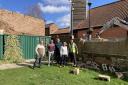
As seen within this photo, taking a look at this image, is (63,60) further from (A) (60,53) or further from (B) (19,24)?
(B) (19,24)

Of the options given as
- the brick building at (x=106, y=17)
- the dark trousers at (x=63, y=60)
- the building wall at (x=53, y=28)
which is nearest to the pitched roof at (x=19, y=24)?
the brick building at (x=106, y=17)

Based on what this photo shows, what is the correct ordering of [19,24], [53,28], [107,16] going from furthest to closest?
[53,28] → [19,24] → [107,16]

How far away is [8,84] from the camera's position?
12.5 metres

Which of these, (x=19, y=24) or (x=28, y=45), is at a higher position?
(x=19, y=24)

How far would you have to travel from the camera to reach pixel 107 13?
34.5 metres

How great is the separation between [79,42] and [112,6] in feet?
50.7

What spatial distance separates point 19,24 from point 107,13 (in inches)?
432

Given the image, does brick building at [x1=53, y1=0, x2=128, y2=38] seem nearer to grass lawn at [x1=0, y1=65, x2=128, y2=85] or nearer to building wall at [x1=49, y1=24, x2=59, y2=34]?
grass lawn at [x1=0, y1=65, x2=128, y2=85]

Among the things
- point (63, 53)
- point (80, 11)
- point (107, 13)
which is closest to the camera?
point (63, 53)

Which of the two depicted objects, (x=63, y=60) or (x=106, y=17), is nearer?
(x=63, y=60)

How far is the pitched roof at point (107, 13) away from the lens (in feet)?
104

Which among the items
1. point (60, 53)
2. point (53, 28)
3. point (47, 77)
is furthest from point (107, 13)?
point (53, 28)

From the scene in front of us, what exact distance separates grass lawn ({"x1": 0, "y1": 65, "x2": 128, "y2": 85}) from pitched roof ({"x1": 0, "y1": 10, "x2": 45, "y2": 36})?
15.9m

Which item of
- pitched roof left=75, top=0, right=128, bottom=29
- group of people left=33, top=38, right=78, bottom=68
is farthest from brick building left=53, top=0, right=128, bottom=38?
group of people left=33, top=38, right=78, bottom=68
